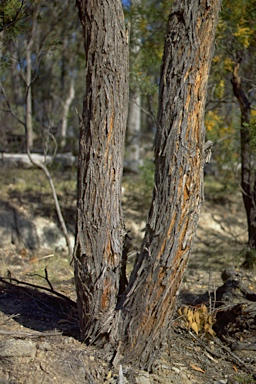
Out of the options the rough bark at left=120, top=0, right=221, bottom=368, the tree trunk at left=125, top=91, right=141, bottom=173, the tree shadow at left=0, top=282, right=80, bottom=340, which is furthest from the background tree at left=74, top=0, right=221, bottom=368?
the tree trunk at left=125, top=91, right=141, bottom=173

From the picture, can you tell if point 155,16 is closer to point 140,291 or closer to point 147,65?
point 147,65

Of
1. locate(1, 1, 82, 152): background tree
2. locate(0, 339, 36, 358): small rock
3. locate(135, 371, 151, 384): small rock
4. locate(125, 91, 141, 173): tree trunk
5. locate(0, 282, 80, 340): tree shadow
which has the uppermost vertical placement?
locate(1, 1, 82, 152): background tree

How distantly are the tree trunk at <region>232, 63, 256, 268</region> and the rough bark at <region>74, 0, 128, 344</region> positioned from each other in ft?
11.8

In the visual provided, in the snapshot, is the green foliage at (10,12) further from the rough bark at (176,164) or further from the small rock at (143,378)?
the small rock at (143,378)

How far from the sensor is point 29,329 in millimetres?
4566

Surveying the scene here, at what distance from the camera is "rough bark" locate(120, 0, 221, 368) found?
13.0ft

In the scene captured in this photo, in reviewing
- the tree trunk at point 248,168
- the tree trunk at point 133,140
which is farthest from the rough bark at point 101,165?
the tree trunk at point 133,140

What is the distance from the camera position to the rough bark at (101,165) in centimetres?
415

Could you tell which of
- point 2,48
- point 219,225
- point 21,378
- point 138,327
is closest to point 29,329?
point 21,378

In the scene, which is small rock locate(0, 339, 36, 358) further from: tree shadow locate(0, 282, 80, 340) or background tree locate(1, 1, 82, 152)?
background tree locate(1, 1, 82, 152)

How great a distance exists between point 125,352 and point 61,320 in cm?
85

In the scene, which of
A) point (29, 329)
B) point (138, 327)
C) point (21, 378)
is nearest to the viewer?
point (21, 378)

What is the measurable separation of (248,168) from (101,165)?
4159mm

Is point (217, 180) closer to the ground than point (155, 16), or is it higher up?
closer to the ground
